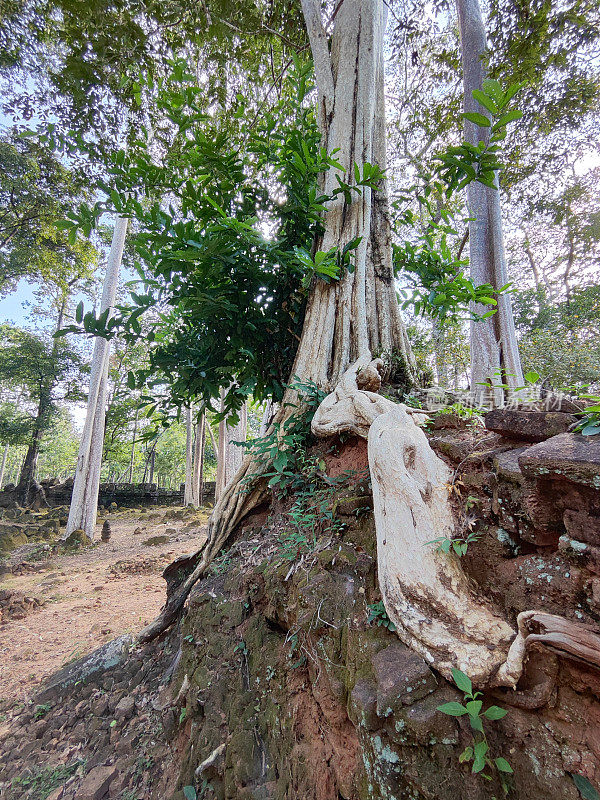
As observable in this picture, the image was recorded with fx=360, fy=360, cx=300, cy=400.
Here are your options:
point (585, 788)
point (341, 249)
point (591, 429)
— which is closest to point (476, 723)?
point (585, 788)

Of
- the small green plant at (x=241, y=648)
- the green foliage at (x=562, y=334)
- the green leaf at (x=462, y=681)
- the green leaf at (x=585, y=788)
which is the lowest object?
the small green plant at (x=241, y=648)

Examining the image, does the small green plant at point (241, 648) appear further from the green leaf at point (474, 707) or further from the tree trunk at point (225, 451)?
the tree trunk at point (225, 451)

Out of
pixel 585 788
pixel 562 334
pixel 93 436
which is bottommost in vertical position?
pixel 585 788

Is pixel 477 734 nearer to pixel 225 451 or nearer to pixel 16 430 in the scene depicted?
pixel 225 451

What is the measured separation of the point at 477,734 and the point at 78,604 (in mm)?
5422

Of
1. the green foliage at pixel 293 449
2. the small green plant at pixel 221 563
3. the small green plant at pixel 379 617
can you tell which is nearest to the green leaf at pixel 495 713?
the small green plant at pixel 379 617

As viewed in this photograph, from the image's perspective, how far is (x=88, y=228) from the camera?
2430mm

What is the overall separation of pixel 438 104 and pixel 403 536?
758 centimetres

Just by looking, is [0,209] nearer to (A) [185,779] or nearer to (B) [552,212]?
(A) [185,779]

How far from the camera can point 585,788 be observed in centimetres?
76

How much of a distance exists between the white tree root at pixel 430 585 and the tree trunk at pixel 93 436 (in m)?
8.17

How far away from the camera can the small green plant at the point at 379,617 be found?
1180mm

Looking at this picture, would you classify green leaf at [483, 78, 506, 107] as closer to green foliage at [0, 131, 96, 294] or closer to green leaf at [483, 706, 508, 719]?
green leaf at [483, 706, 508, 719]

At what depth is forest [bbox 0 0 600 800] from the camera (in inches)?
37.2
